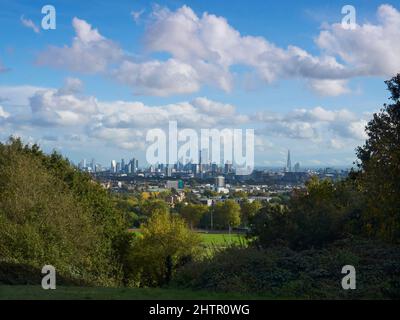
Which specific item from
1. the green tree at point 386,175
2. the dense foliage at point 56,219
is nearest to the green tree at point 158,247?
the dense foliage at point 56,219

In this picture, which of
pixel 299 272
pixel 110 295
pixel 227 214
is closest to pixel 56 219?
pixel 299 272

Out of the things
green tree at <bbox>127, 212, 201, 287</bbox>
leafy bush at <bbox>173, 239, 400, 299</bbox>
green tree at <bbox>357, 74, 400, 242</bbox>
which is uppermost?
green tree at <bbox>357, 74, 400, 242</bbox>

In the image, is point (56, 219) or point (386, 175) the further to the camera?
point (56, 219)

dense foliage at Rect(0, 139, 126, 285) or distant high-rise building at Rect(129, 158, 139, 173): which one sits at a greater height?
distant high-rise building at Rect(129, 158, 139, 173)

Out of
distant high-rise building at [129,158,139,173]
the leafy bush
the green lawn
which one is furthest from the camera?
distant high-rise building at [129,158,139,173]

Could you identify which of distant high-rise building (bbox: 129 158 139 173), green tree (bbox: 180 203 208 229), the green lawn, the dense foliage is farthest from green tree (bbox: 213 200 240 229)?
the green lawn

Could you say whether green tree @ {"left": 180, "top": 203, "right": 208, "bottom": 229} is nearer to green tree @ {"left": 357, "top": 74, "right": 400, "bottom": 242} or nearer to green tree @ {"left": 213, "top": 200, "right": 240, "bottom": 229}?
green tree @ {"left": 213, "top": 200, "right": 240, "bottom": 229}

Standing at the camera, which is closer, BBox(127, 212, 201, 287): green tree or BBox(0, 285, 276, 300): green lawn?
BBox(0, 285, 276, 300): green lawn

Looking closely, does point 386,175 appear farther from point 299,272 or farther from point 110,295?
point 110,295

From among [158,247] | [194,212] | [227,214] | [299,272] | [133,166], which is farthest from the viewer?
[194,212]

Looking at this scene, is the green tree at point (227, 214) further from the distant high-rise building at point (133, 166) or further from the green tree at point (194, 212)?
the distant high-rise building at point (133, 166)
